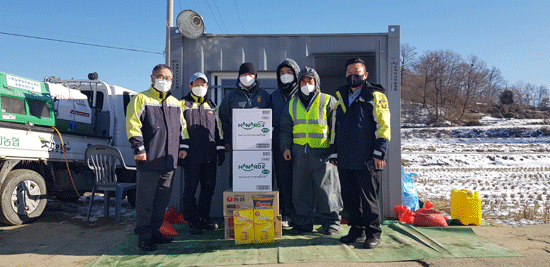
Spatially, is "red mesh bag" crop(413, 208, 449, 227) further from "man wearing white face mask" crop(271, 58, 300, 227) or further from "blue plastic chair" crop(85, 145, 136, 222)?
"blue plastic chair" crop(85, 145, 136, 222)

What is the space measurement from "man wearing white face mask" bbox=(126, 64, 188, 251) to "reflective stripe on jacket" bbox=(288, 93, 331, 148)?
1.42 metres

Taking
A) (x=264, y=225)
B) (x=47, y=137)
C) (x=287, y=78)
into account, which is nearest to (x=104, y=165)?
(x=47, y=137)

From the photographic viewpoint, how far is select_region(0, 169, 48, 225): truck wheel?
4.85m

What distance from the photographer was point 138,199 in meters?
3.75

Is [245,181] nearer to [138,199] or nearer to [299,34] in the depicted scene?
[138,199]

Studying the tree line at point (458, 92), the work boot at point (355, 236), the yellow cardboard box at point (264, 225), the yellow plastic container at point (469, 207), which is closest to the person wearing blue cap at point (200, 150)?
the yellow cardboard box at point (264, 225)

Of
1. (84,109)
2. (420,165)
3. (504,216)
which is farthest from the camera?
(420,165)

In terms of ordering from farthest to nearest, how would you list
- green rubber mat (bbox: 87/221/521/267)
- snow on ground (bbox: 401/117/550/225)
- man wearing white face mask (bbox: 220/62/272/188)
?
snow on ground (bbox: 401/117/550/225) → man wearing white face mask (bbox: 220/62/272/188) → green rubber mat (bbox: 87/221/521/267)

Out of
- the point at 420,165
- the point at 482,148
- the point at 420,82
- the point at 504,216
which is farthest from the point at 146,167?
the point at 420,82

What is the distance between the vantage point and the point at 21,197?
16.7ft

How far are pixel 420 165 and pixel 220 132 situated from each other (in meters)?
13.4

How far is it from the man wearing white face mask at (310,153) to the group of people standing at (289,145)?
12 mm

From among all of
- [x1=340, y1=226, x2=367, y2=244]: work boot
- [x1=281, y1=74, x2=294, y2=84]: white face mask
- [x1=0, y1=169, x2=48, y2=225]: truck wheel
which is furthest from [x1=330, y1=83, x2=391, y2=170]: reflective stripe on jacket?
[x1=0, y1=169, x2=48, y2=225]: truck wheel

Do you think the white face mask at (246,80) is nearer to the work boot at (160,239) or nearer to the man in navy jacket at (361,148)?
the man in navy jacket at (361,148)
